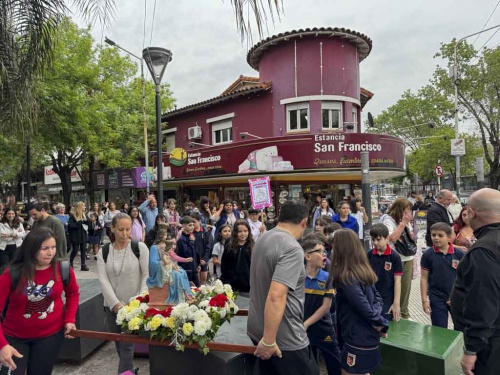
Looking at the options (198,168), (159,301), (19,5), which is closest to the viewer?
(159,301)

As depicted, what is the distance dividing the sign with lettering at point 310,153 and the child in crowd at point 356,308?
466 inches

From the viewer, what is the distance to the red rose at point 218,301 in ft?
10.3

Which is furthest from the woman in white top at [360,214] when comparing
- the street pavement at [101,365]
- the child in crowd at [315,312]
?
the child in crowd at [315,312]

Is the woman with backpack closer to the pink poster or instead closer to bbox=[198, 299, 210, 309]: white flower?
the pink poster

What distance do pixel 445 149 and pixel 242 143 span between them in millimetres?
24265

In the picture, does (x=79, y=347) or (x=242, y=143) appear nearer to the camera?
(x=79, y=347)

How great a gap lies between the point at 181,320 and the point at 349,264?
4.79 feet

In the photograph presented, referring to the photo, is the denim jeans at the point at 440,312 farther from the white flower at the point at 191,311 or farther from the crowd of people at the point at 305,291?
the white flower at the point at 191,311

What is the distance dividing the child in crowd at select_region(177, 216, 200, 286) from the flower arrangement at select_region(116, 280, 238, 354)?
2960 millimetres

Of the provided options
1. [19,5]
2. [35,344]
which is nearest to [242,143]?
[19,5]

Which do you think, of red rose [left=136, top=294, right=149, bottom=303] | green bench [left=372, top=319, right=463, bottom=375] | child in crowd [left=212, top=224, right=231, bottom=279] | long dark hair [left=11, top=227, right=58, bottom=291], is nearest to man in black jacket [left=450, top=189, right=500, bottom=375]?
green bench [left=372, top=319, right=463, bottom=375]

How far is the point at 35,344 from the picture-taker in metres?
2.90

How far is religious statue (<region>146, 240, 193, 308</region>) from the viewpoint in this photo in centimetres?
359

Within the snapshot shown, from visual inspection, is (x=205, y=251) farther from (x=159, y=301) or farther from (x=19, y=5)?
(x=19, y=5)
